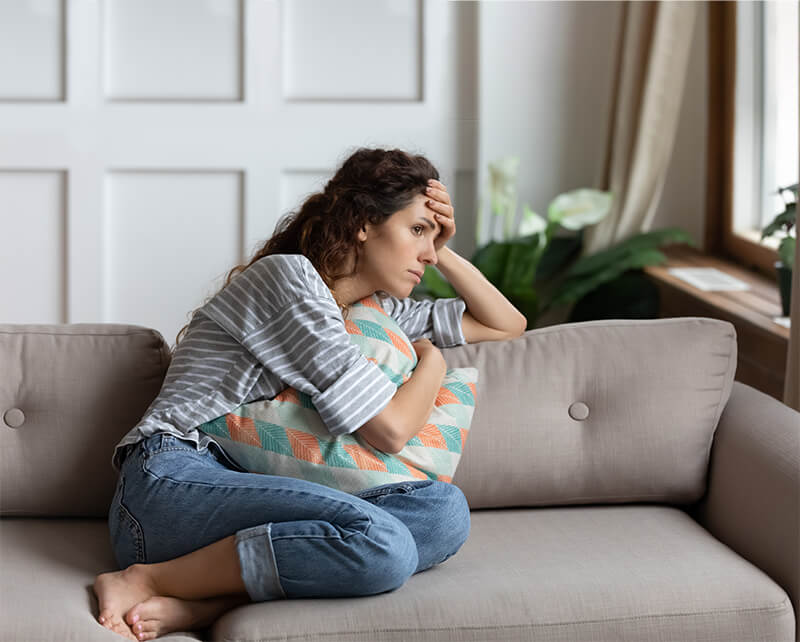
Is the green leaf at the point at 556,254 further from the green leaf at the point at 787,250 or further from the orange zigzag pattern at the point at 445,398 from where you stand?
the orange zigzag pattern at the point at 445,398

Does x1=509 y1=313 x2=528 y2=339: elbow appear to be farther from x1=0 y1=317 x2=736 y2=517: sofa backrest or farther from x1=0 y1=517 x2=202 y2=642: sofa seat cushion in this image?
x1=0 y1=517 x2=202 y2=642: sofa seat cushion

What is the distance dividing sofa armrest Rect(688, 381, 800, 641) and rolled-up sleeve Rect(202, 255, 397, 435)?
60 cm

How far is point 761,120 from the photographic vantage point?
9.88 ft

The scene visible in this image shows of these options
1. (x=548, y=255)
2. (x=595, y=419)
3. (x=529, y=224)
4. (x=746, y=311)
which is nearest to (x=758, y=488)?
(x=595, y=419)

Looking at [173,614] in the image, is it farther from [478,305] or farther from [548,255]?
[548,255]

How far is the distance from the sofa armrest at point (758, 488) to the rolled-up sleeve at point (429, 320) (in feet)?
1.65

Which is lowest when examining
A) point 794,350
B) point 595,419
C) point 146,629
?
point 146,629

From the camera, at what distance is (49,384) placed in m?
1.68

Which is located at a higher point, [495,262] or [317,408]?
[495,262]

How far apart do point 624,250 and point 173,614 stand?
2005mm

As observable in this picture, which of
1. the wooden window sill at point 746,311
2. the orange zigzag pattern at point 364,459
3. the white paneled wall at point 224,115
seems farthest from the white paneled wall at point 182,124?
the orange zigzag pattern at point 364,459

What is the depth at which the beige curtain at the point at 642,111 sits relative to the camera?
3.02m

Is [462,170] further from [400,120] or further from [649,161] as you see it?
[649,161]

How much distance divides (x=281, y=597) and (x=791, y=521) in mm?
756
